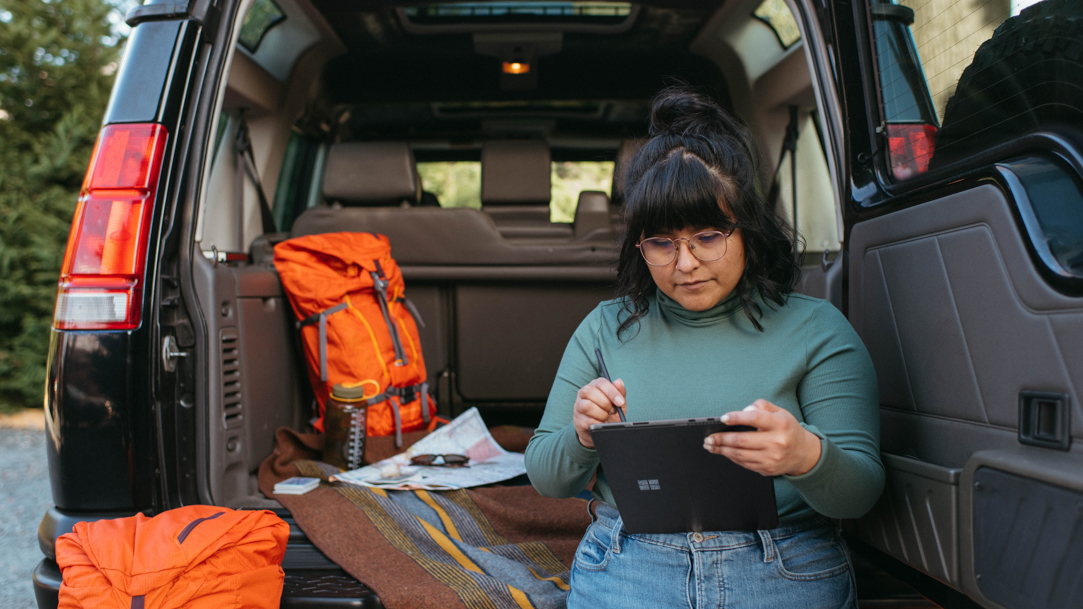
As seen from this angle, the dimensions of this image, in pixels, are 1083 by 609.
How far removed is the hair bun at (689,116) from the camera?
1237 millimetres

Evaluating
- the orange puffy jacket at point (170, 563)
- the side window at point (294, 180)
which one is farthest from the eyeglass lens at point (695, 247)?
the side window at point (294, 180)

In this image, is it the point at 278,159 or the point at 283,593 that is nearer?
the point at 283,593

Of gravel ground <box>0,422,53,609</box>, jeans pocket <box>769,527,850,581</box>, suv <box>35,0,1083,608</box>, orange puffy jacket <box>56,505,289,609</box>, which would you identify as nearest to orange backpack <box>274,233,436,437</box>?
suv <box>35,0,1083,608</box>

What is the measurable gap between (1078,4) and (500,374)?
2.04 meters

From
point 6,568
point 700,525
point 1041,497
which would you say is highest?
point 1041,497

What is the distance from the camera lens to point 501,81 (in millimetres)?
2918

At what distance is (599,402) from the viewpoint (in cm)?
102

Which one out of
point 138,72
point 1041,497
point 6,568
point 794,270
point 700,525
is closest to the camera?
point 1041,497

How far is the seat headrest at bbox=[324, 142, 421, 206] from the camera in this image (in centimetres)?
257

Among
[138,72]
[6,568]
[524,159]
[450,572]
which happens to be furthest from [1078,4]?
[6,568]

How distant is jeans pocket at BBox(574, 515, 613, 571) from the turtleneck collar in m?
0.36

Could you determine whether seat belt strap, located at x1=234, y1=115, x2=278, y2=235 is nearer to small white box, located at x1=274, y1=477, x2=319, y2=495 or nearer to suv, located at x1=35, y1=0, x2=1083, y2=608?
suv, located at x1=35, y1=0, x2=1083, y2=608

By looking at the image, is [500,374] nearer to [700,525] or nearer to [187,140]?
[187,140]

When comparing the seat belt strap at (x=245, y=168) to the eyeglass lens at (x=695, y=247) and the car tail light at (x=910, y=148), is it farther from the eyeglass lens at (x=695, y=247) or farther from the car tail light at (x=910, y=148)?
the car tail light at (x=910, y=148)
